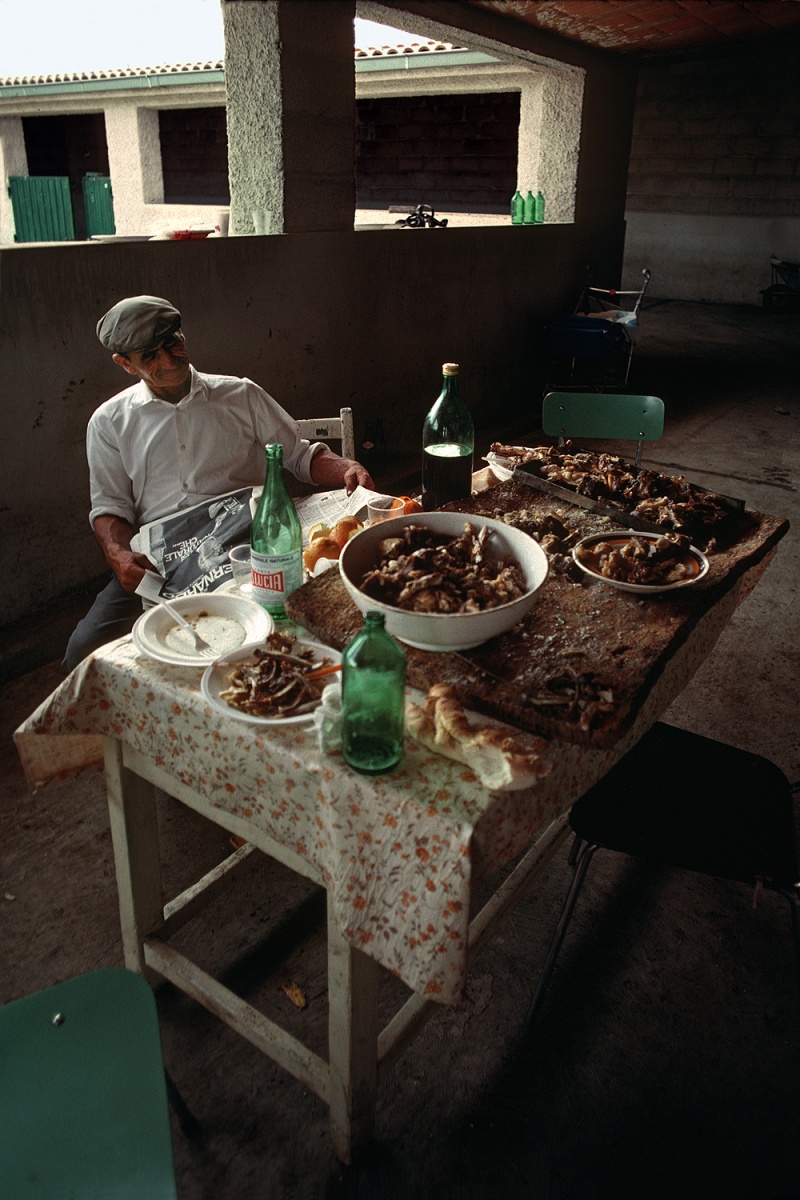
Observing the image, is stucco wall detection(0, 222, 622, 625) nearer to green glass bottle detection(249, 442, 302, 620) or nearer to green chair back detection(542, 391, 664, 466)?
green chair back detection(542, 391, 664, 466)

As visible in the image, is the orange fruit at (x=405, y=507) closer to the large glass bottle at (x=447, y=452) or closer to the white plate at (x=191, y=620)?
the large glass bottle at (x=447, y=452)

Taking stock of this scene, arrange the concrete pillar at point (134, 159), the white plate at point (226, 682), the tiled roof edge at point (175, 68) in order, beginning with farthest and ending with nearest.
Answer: the concrete pillar at point (134, 159) < the tiled roof edge at point (175, 68) < the white plate at point (226, 682)

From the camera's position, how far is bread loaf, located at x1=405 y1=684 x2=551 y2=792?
123 centimetres

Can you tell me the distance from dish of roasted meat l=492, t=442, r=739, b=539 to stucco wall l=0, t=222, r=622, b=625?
2.21m

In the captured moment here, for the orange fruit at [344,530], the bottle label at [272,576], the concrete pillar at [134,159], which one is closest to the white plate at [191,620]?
the bottle label at [272,576]

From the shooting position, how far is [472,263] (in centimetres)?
648

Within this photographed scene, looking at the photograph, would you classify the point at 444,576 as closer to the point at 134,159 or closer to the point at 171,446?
the point at 171,446

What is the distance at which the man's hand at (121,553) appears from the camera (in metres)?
2.44

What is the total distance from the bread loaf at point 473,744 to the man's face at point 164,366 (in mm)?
1665

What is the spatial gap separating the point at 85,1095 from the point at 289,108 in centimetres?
478

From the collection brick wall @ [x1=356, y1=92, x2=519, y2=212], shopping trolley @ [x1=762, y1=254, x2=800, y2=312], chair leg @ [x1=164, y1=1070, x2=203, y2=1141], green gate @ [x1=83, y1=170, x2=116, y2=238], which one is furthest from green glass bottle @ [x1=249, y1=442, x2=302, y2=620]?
shopping trolley @ [x1=762, y1=254, x2=800, y2=312]

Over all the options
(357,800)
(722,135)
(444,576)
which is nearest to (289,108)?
(444,576)

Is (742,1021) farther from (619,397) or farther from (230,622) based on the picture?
(619,397)

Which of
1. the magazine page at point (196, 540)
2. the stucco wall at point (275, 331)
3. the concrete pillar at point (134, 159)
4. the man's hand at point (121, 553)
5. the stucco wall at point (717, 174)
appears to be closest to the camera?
the magazine page at point (196, 540)
